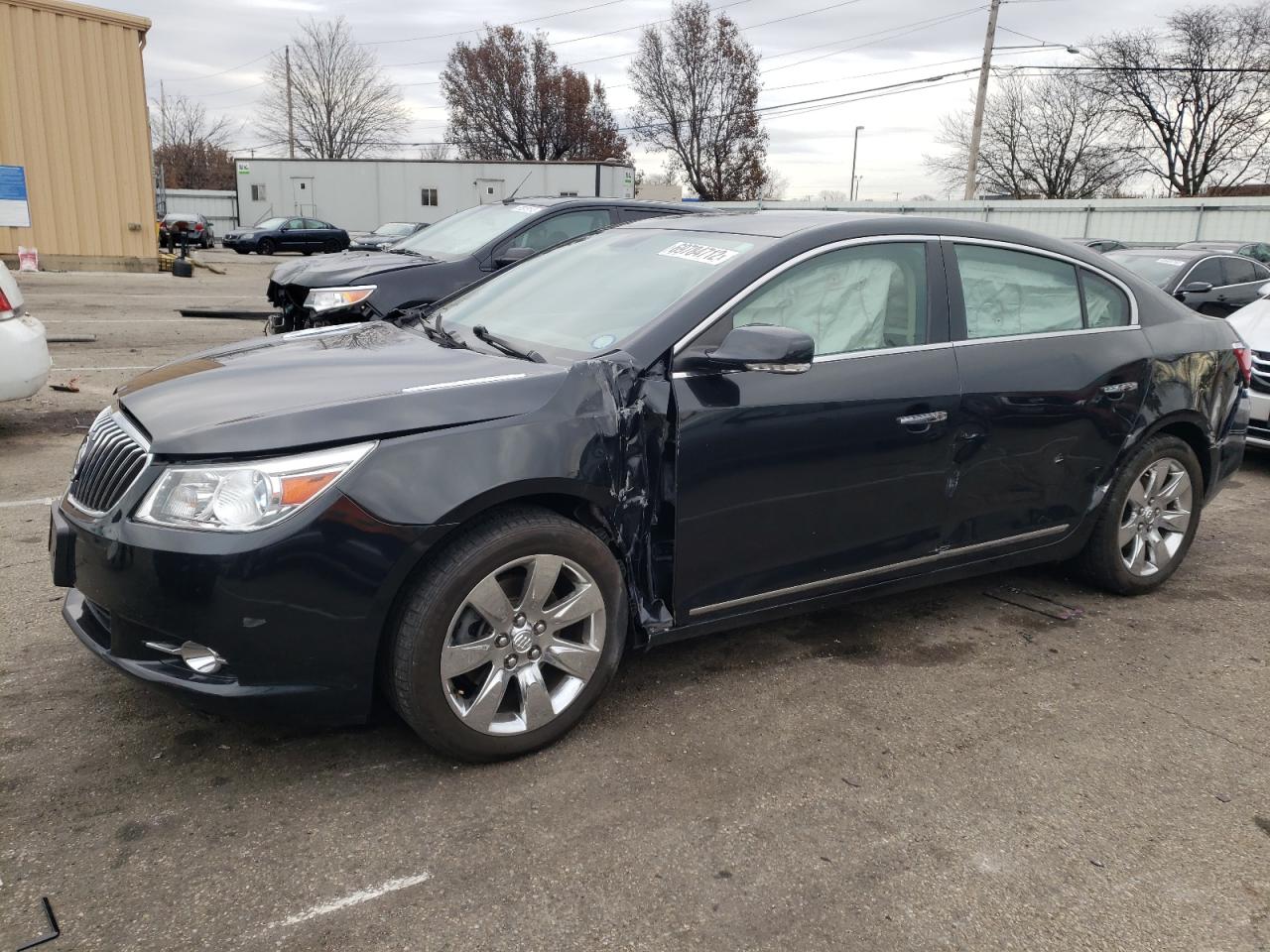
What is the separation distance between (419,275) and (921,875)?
610 centimetres

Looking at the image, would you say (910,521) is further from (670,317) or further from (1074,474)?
(670,317)

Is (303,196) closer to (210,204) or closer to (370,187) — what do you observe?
(370,187)

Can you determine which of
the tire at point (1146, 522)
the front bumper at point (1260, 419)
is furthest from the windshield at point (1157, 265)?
the tire at point (1146, 522)

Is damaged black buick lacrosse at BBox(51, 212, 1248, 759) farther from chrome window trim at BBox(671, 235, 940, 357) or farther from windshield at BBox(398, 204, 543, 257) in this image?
windshield at BBox(398, 204, 543, 257)

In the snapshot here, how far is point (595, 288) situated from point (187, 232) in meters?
37.0

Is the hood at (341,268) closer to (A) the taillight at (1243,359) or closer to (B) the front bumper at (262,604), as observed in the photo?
(B) the front bumper at (262,604)

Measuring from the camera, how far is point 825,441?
3.38m

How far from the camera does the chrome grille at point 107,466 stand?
276cm

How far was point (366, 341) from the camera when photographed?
3.60 m

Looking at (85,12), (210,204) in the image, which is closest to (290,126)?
(210,204)

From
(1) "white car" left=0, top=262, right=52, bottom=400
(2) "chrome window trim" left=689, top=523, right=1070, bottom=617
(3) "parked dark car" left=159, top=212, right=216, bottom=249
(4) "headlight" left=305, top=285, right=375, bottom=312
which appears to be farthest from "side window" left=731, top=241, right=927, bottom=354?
(3) "parked dark car" left=159, top=212, right=216, bottom=249

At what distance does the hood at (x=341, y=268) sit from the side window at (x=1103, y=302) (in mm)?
4998

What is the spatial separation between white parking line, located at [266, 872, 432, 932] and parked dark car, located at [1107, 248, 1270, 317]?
1132 centimetres

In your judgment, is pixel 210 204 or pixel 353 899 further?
pixel 210 204
